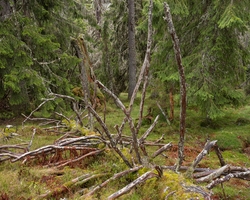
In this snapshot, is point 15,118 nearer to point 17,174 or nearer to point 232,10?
point 17,174

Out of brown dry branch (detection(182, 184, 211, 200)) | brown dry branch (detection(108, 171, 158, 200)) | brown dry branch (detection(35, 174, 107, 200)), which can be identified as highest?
brown dry branch (detection(182, 184, 211, 200))

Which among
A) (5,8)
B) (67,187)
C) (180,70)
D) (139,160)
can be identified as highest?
(5,8)

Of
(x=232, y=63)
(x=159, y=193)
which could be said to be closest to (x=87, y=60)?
(x=232, y=63)

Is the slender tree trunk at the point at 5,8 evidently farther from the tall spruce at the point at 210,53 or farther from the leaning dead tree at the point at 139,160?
the leaning dead tree at the point at 139,160

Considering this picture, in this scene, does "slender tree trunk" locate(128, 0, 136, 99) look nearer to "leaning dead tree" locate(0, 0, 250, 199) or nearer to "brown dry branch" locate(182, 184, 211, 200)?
"leaning dead tree" locate(0, 0, 250, 199)

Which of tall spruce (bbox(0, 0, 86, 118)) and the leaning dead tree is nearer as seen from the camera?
the leaning dead tree

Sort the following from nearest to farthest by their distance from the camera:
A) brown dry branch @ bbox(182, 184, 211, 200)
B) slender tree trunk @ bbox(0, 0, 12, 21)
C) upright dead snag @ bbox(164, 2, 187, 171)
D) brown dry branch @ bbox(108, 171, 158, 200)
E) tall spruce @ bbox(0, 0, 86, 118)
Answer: upright dead snag @ bbox(164, 2, 187, 171), brown dry branch @ bbox(182, 184, 211, 200), brown dry branch @ bbox(108, 171, 158, 200), tall spruce @ bbox(0, 0, 86, 118), slender tree trunk @ bbox(0, 0, 12, 21)

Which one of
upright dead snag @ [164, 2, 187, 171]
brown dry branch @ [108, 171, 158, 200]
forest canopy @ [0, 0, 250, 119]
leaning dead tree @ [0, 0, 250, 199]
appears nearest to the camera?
upright dead snag @ [164, 2, 187, 171]

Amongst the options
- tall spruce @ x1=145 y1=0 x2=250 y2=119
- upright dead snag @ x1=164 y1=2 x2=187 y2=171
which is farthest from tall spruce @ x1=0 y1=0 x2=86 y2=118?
upright dead snag @ x1=164 y1=2 x2=187 y2=171

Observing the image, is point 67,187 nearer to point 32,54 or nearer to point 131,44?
point 32,54

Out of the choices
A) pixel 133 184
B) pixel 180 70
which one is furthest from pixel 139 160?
pixel 180 70

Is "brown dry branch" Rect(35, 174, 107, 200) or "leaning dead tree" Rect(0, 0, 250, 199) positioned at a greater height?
"leaning dead tree" Rect(0, 0, 250, 199)

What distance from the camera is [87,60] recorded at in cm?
1064

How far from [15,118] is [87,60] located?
15.2ft
